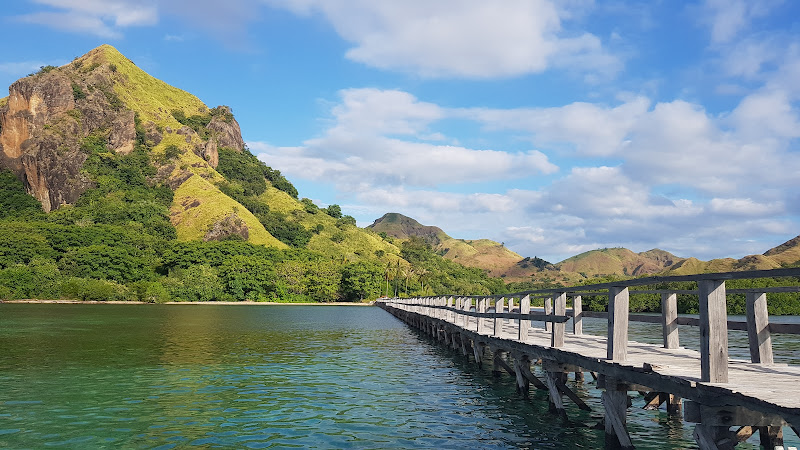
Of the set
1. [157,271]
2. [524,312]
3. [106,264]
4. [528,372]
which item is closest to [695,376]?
[524,312]

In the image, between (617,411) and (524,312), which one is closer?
(617,411)

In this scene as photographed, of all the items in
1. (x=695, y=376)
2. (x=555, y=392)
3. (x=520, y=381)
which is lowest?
(x=520, y=381)

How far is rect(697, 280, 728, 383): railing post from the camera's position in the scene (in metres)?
8.74

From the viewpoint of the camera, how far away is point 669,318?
1477cm

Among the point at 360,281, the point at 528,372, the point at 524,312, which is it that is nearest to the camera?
the point at 524,312

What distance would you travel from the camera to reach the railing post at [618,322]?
11727 millimetres

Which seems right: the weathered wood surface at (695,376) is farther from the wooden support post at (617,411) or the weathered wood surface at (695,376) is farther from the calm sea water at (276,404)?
the calm sea water at (276,404)

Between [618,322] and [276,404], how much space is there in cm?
1059

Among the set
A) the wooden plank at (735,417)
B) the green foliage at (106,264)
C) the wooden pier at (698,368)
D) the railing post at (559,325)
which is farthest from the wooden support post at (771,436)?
the green foliage at (106,264)

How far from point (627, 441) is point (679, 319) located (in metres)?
5.11

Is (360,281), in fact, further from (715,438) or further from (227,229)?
(715,438)

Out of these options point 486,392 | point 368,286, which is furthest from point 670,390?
point 368,286

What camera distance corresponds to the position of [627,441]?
1171cm

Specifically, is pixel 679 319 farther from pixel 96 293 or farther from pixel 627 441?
pixel 96 293
